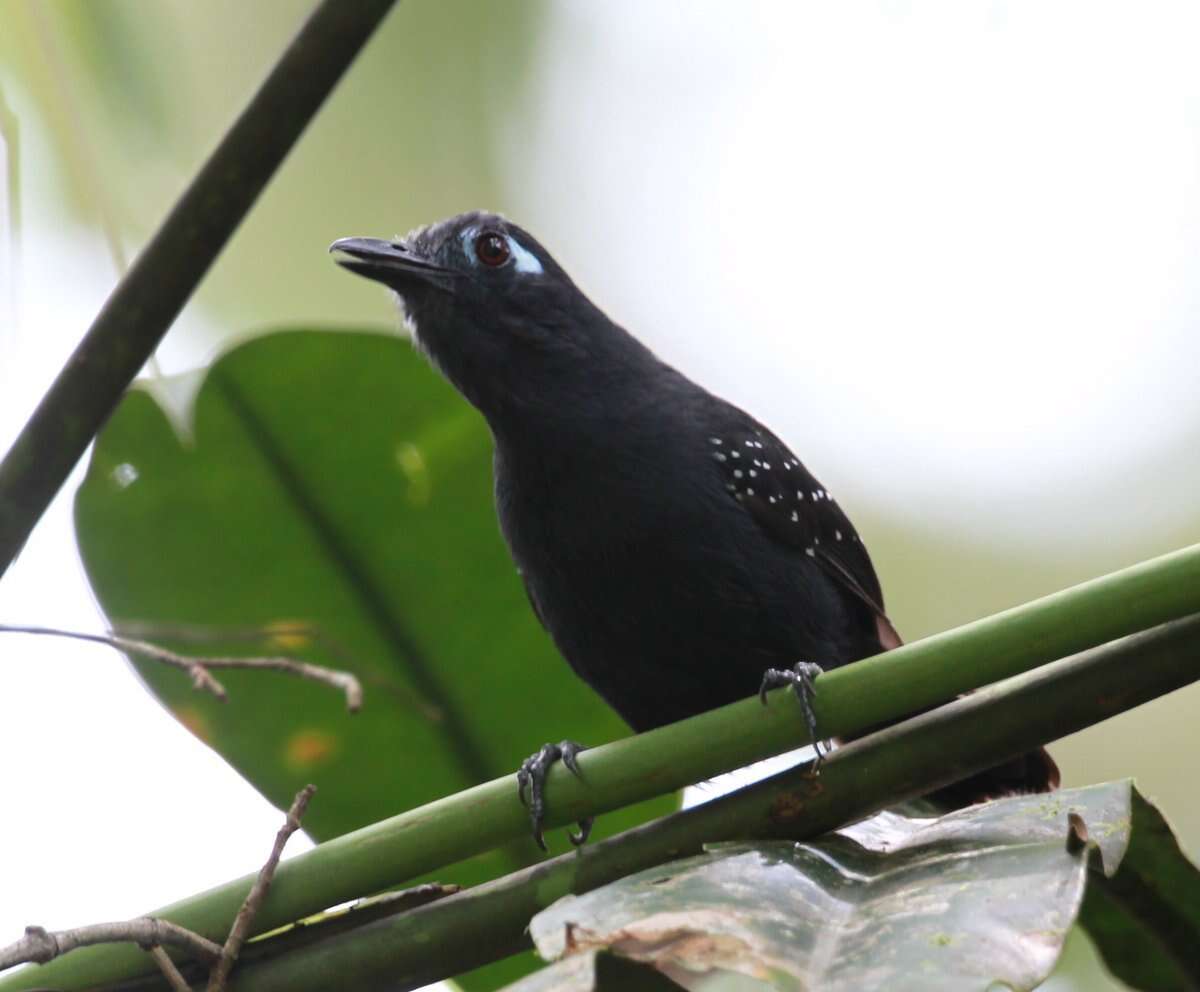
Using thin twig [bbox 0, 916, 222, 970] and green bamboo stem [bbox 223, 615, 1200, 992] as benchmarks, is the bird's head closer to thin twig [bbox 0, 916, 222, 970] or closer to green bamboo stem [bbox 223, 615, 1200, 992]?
green bamboo stem [bbox 223, 615, 1200, 992]

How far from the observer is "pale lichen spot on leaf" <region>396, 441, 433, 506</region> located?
9.45 ft

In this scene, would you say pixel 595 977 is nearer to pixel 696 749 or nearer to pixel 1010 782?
pixel 696 749

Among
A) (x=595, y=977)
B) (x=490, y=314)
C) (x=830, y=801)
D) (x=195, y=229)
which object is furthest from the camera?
(x=490, y=314)

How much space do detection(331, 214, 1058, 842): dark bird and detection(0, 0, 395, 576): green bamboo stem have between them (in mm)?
1453

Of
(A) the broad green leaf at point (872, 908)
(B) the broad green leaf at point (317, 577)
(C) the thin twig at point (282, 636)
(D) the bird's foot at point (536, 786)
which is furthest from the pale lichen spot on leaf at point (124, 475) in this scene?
(A) the broad green leaf at point (872, 908)

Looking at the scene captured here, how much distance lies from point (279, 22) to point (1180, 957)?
3213 millimetres

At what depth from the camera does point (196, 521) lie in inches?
109

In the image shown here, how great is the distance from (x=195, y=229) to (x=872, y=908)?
100cm

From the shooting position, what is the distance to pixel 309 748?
9.05 ft

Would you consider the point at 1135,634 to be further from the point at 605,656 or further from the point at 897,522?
the point at 897,522

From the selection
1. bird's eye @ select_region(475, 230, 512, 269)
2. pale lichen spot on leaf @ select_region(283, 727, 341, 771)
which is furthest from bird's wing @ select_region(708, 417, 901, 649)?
pale lichen spot on leaf @ select_region(283, 727, 341, 771)

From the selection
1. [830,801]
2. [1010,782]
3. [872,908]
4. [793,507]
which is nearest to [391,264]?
[793,507]

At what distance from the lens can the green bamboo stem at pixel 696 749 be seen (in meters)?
1.67

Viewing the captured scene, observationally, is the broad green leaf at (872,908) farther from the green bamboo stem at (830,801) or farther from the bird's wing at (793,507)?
the bird's wing at (793,507)
